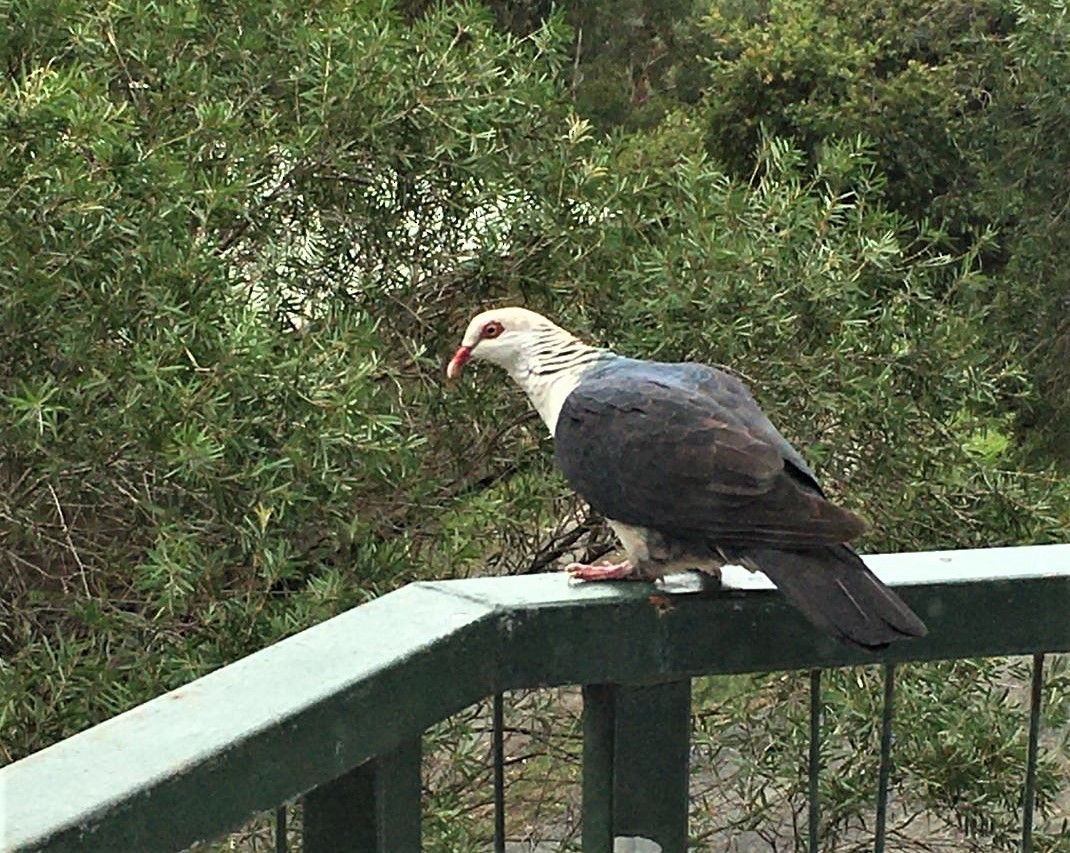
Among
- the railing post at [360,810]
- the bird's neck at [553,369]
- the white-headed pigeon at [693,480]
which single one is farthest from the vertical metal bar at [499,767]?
the bird's neck at [553,369]

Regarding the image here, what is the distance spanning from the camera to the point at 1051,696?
12.0 ft

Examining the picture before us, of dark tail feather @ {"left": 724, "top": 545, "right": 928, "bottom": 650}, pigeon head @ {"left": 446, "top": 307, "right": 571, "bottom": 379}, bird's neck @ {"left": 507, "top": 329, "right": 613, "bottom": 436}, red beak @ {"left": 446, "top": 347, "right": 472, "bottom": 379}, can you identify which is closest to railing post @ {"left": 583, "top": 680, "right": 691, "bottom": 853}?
dark tail feather @ {"left": 724, "top": 545, "right": 928, "bottom": 650}

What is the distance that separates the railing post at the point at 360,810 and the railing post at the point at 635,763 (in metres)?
0.26

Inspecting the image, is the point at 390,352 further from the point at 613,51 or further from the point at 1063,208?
the point at 613,51

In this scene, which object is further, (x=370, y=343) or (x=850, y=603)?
(x=370, y=343)

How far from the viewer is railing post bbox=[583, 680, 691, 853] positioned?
54.6 inches

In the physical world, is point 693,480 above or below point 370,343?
above

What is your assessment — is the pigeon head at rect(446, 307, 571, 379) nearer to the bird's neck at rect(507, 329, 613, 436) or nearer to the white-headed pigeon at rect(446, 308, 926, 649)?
the bird's neck at rect(507, 329, 613, 436)

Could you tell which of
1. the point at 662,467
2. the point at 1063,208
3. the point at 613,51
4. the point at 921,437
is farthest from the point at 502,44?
the point at 613,51

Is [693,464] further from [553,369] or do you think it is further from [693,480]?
[553,369]

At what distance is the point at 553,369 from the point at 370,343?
1.30 metres

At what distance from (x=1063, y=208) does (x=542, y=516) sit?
5.32 m

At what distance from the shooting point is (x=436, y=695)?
1209 millimetres

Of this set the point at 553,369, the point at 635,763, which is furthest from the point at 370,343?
the point at 635,763
